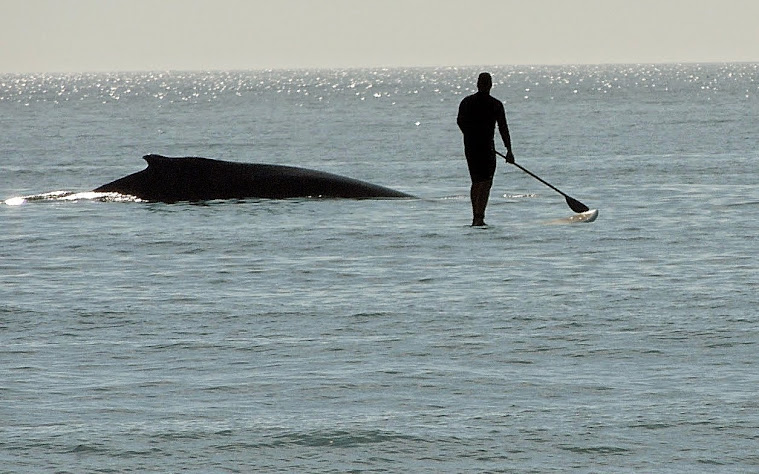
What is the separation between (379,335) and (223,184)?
12613 mm

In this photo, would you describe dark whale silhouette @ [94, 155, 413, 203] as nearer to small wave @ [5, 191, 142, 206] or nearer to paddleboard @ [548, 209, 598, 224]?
small wave @ [5, 191, 142, 206]

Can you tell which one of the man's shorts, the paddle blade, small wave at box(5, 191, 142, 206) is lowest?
small wave at box(5, 191, 142, 206)

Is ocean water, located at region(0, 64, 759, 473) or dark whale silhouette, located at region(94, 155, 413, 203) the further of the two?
dark whale silhouette, located at region(94, 155, 413, 203)

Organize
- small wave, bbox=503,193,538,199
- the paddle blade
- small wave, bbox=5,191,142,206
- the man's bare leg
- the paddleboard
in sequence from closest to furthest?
the man's bare leg, the paddleboard, the paddle blade, small wave, bbox=5,191,142,206, small wave, bbox=503,193,538,199

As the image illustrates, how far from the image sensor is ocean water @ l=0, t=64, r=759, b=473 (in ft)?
26.9

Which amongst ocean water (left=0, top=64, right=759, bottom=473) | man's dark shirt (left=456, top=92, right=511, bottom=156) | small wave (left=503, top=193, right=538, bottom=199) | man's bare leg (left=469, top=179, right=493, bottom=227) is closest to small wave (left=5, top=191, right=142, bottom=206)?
ocean water (left=0, top=64, right=759, bottom=473)

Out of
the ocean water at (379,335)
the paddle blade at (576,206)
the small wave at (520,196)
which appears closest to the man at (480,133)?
the ocean water at (379,335)

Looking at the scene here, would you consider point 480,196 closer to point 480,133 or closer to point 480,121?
point 480,133

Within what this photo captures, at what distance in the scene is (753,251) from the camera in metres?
16.4

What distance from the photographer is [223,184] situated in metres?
23.8

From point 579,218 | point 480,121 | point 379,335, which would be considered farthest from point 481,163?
point 379,335

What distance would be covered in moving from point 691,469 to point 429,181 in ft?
75.7

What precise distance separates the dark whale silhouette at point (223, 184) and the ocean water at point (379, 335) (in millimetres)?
609

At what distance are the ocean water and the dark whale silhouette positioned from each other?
24.0 inches
